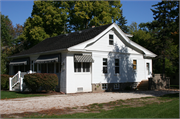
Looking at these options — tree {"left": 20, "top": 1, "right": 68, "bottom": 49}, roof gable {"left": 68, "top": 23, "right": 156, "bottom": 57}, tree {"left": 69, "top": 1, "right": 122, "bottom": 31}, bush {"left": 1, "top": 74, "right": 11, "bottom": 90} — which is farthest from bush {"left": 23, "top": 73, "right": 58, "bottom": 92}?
tree {"left": 69, "top": 1, "right": 122, "bottom": 31}

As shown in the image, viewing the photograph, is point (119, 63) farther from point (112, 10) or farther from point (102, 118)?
point (112, 10)

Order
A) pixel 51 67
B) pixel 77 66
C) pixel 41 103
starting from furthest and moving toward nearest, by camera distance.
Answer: pixel 51 67 → pixel 77 66 → pixel 41 103

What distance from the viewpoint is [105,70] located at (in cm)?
2038

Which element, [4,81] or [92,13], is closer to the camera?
[4,81]

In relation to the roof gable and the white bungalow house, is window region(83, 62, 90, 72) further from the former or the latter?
the roof gable

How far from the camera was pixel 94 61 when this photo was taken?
1947 centimetres

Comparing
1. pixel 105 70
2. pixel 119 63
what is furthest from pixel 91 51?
pixel 119 63

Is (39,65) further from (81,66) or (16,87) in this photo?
(81,66)

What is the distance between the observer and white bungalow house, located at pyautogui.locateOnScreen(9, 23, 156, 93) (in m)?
18.0

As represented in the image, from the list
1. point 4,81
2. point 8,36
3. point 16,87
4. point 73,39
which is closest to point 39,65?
point 16,87

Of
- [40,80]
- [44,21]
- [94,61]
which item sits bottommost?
[40,80]

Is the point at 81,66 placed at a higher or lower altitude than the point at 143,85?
higher

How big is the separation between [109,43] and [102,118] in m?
13.9

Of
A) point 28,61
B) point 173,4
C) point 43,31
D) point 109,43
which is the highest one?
point 173,4
